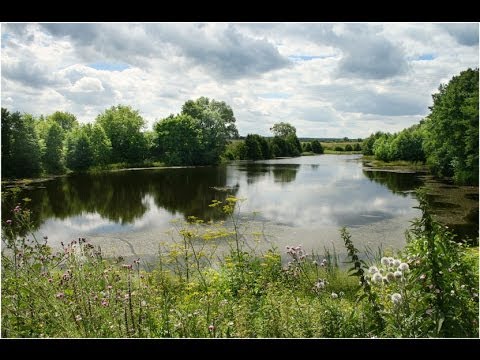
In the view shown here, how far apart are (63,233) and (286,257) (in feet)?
19.9

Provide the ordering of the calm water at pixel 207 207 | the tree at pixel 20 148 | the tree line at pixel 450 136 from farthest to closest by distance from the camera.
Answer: the tree line at pixel 450 136 < the tree at pixel 20 148 < the calm water at pixel 207 207

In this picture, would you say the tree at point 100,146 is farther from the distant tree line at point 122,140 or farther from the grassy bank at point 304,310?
Result: the grassy bank at point 304,310

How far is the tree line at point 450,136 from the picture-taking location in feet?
51.0

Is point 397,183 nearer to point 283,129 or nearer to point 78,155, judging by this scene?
point 283,129

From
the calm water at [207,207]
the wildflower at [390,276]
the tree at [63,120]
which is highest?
the tree at [63,120]

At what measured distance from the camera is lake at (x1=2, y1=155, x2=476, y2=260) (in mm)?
10180

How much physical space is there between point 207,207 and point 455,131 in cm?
1215

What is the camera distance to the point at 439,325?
327cm

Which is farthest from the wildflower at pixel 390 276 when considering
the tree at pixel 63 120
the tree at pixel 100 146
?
the tree at pixel 63 120

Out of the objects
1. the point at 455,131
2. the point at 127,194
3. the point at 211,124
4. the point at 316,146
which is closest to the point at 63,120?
the point at 127,194

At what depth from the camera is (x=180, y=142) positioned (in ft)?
45.0

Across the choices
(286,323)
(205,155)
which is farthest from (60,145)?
(286,323)

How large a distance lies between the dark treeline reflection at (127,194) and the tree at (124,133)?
1.52 m
